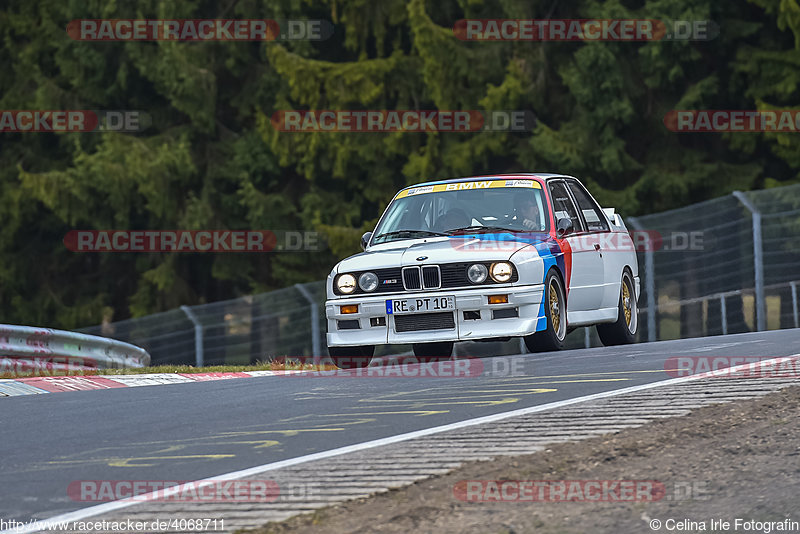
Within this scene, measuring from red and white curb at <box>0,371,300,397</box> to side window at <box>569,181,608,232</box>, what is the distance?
3.74m

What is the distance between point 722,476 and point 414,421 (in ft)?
7.05

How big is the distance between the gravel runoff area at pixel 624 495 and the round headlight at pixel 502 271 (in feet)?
15.7

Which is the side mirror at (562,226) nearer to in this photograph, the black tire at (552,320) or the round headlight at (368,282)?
the black tire at (552,320)

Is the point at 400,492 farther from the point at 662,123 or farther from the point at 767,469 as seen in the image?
the point at 662,123

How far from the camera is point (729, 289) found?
18500 millimetres

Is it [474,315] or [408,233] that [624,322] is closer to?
[408,233]

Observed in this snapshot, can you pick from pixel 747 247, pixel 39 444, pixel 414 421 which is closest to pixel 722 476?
pixel 414 421

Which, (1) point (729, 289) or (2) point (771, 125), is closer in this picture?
(1) point (729, 289)

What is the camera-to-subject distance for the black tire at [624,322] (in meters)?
13.3

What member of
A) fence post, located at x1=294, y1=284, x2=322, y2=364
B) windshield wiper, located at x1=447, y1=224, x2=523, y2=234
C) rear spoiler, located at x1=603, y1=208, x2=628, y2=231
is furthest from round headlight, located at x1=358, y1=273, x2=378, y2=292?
fence post, located at x1=294, y1=284, x2=322, y2=364

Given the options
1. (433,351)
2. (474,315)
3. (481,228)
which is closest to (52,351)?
(433,351)

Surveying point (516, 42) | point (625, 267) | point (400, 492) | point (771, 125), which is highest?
point (516, 42)

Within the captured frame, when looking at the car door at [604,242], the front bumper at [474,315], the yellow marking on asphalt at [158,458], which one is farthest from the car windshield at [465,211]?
the yellow marking on asphalt at [158,458]

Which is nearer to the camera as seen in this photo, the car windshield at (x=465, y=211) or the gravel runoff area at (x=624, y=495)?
the gravel runoff area at (x=624, y=495)
